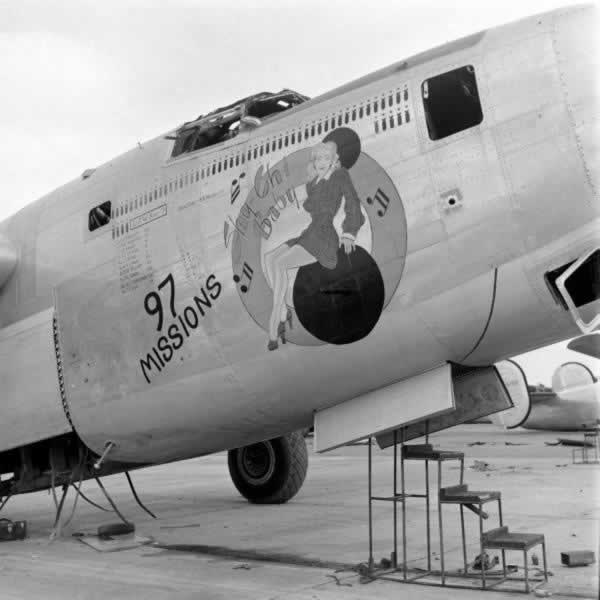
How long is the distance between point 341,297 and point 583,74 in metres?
2.05

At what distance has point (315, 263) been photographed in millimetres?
5660

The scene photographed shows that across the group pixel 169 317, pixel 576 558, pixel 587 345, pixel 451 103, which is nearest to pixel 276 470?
pixel 169 317

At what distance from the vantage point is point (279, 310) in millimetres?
5875

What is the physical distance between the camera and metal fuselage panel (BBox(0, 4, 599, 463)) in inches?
196

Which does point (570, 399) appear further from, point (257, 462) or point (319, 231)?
point (319, 231)

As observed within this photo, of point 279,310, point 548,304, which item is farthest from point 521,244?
point 279,310

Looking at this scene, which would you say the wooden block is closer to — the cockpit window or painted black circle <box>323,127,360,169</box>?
painted black circle <box>323,127,360,169</box>

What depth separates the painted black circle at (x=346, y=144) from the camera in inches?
223

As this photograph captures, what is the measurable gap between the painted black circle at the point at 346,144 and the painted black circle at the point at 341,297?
631 millimetres

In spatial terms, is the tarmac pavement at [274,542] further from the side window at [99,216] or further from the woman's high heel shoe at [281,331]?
the side window at [99,216]

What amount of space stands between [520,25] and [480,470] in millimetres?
12782

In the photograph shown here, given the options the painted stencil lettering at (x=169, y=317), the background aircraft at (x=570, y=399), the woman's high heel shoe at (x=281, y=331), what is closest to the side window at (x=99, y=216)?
the painted stencil lettering at (x=169, y=317)

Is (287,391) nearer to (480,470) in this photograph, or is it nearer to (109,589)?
(109,589)

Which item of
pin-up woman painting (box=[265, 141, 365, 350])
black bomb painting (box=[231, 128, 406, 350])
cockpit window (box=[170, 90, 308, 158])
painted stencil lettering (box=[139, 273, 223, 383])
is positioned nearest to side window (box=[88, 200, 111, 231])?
cockpit window (box=[170, 90, 308, 158])
